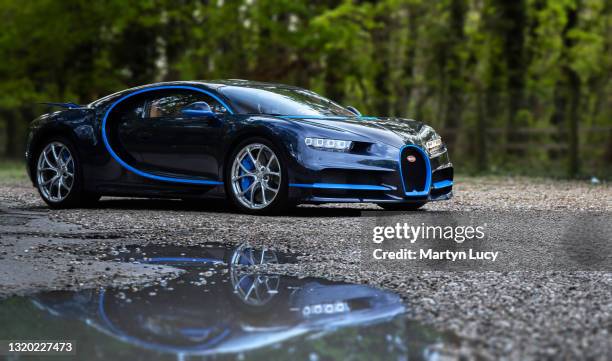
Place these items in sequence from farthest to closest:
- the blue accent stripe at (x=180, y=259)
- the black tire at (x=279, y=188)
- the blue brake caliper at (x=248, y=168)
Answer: the blue brake caliper at (x=248, y=168), the black tire at (x=279, y=188), the blue accent stripe at (x=180, y=259)

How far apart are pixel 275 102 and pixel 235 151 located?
75 cm

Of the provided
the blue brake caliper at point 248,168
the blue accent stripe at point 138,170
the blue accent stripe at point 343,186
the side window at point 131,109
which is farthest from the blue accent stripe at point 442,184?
the side window at point 131,109

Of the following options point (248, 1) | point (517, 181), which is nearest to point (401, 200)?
point (517, 181)

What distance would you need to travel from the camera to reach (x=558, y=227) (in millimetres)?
7289

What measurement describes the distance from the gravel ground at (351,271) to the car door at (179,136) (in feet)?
1.49

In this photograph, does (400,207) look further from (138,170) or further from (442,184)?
(138,170)

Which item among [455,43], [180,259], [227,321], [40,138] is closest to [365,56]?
[455,43]

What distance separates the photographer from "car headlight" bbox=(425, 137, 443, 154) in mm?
8391

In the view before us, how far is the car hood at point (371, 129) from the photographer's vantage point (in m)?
7.95

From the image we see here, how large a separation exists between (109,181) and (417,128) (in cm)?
316

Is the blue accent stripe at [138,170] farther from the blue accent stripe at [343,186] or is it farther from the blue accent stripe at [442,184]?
the blue accent stripe at [442,184]

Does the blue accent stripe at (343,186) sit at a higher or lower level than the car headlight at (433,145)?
lower

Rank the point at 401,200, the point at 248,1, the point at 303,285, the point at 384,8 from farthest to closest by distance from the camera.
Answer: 1. the point at 248,1
2. the point at 384,8
3. the point at 401,200
4. the point at 303,285

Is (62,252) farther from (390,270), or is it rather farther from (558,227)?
(558,227)
